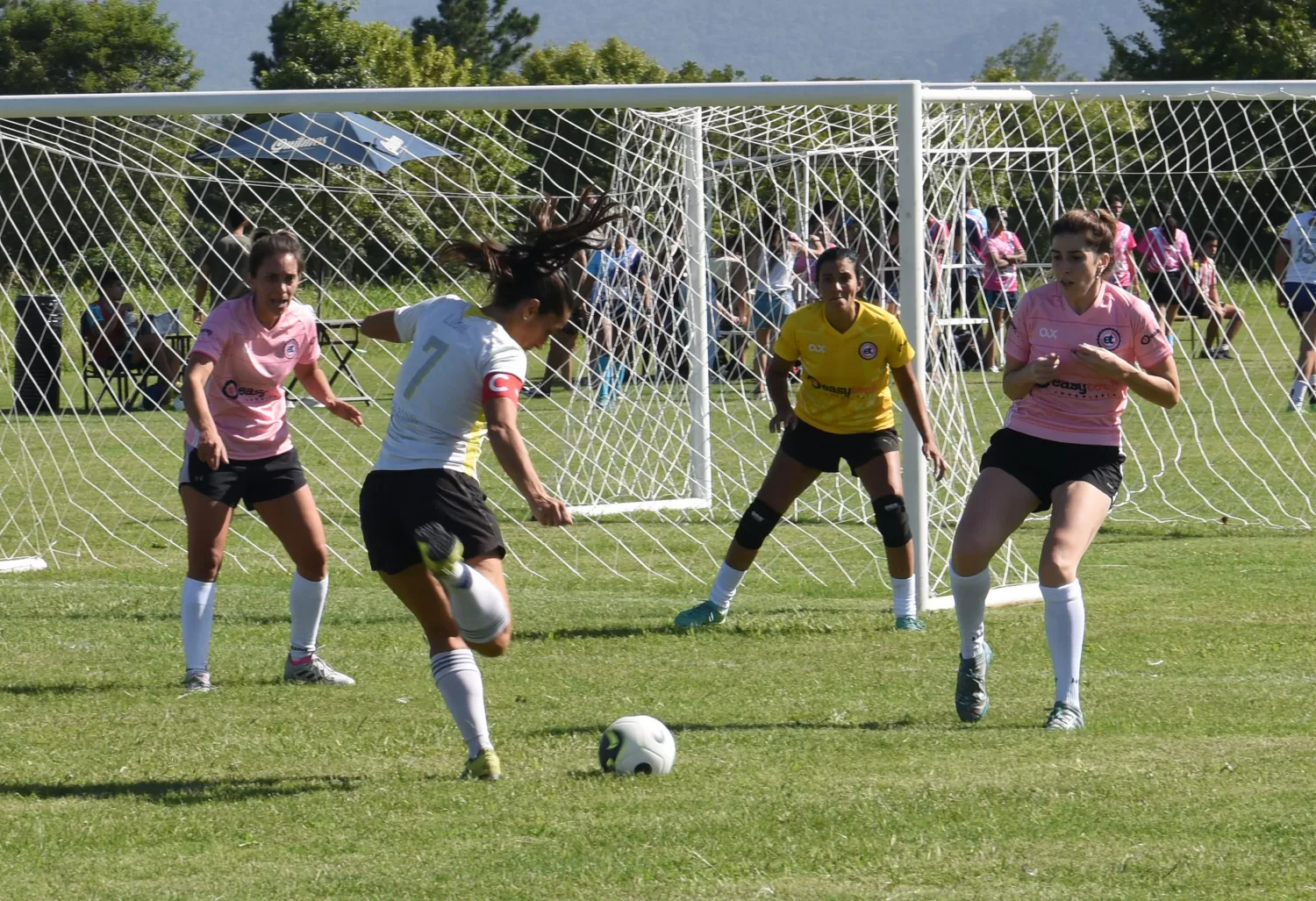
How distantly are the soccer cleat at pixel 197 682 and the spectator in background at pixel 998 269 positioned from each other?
771 centimetres

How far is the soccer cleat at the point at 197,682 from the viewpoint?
678 centimetres

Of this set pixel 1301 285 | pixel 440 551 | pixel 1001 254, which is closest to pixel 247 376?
pixel 440 551

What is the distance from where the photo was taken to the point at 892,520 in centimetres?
771

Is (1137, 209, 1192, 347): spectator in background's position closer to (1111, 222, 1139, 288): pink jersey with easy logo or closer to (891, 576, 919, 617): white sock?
(1111, 222, 1139, 288): pink jersey with easy logo

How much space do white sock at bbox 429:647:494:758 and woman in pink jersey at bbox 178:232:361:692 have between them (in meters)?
1.59

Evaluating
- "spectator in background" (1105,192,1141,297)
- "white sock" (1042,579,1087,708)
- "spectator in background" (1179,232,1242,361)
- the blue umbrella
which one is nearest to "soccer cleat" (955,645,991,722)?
"white sock" (1042,579,1087,708)

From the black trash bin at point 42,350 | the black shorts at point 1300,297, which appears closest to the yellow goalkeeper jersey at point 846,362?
the black shorts at point 1300,297

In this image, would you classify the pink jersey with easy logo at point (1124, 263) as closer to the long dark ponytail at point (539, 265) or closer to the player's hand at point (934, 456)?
the player's hand at point (934, 456)

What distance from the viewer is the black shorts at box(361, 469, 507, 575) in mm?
5113

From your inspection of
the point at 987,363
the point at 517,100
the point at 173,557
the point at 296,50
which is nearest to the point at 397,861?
the point at 517,100

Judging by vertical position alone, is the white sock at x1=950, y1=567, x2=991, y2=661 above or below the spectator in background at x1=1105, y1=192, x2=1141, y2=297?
below

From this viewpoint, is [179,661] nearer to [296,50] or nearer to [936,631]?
[936,631]

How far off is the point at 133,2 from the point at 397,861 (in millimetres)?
57074

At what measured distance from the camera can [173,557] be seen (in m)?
10.3
